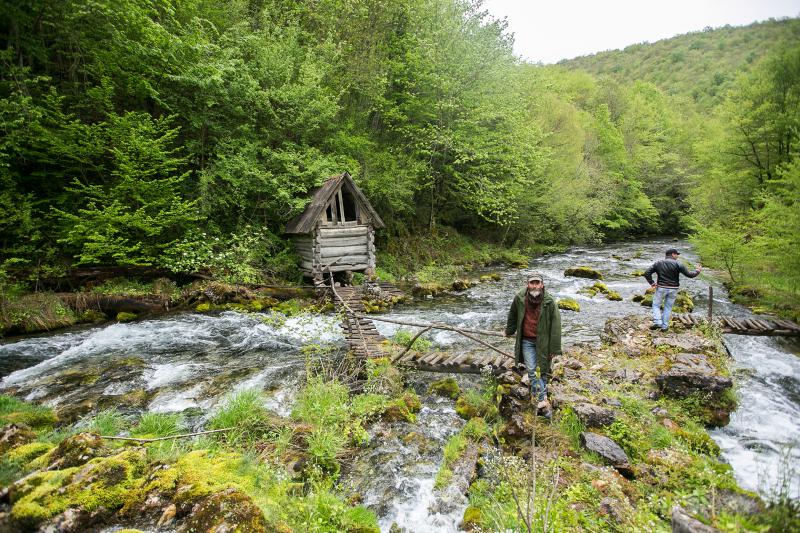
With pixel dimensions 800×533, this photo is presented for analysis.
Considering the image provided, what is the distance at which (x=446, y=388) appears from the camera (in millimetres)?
7500

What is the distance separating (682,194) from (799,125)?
23.9 m

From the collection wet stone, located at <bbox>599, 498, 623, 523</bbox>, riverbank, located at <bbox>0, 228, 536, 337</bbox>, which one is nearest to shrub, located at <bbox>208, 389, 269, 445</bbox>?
wet stone, located at <bbox>599, 498, 623, 523</bbox>

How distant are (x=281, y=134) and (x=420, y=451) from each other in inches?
581

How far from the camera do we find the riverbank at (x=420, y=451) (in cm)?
311

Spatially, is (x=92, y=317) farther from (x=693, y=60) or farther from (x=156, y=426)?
(x=693, y=60)

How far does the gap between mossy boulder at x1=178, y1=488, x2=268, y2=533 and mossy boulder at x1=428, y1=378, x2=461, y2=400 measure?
4814 mm

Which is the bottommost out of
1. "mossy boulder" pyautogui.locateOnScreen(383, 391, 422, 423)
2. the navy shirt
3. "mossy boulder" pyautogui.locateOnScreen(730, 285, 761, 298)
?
"mossy boulder" pyautogui.locateOnScreen(730, 285, 761, 298)

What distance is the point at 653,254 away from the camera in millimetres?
25703

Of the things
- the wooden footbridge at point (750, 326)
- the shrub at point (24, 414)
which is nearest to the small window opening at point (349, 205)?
the shrub at point (24, 414)

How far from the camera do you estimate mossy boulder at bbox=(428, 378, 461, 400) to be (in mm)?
7363

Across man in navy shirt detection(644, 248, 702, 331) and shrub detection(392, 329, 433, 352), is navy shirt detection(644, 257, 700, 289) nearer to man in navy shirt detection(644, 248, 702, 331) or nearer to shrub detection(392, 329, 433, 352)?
man in navy shirt detection(644, 248, 702, 331)

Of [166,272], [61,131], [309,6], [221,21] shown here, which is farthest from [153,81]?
[309,6]

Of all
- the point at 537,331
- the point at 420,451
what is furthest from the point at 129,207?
the point at 537,331

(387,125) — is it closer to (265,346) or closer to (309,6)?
(309,6)
